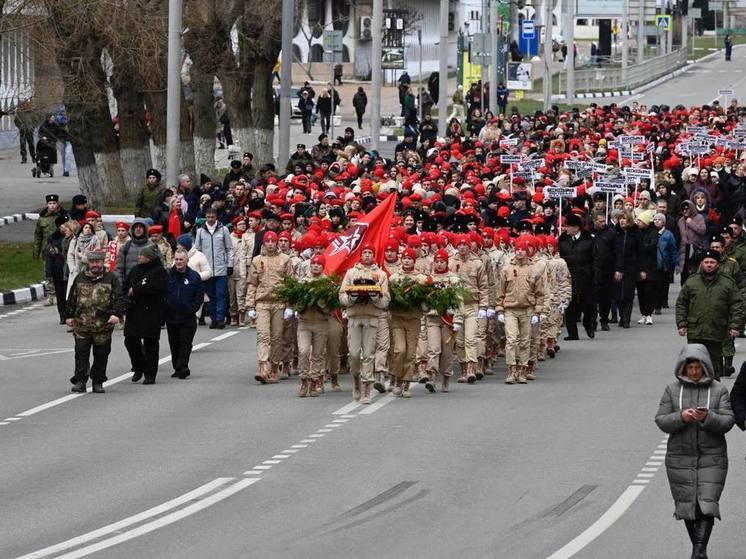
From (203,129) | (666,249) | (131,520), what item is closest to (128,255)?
(666,249)

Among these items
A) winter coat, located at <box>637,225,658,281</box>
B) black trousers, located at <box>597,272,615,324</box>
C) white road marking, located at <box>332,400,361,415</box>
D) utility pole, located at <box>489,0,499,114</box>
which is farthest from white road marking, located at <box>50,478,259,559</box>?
utility pole, located at <box>489,0,499,114</box>

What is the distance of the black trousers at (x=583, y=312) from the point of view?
27.5m

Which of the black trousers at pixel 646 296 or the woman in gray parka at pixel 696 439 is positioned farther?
the black trousers at pixel 646 296

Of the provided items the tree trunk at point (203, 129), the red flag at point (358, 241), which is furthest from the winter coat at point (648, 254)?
the tree trunk at point (203, 129)

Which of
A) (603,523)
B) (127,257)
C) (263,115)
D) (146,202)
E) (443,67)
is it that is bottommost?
(603,523)

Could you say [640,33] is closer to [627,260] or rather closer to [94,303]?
[627,260]

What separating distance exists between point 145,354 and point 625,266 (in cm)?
842

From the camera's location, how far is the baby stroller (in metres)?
57.3

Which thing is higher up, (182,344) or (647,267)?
(647,267)

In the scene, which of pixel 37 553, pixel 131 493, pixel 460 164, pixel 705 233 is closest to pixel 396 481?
pixel 131 493

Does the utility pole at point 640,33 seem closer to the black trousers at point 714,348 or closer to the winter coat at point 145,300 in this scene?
the winter coat at point 145,300

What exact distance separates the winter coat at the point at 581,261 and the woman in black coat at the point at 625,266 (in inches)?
43.2

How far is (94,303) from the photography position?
21625 mm

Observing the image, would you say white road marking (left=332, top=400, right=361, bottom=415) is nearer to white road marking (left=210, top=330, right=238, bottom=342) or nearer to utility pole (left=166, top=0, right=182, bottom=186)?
white road marking (left=210, top=330, right=238, bottom=342)
